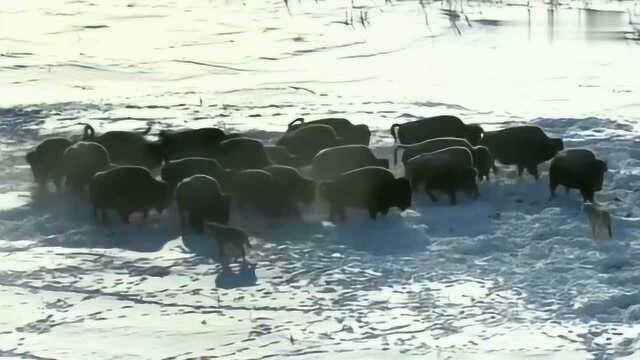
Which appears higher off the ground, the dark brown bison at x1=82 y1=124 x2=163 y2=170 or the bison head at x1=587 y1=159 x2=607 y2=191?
the dark brown bison at x1=82 y1=124 x2=163 y2=170

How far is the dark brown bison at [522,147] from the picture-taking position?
11016 mm

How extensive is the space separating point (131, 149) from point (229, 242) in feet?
11.3

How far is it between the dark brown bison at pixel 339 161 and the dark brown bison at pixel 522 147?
1.25m

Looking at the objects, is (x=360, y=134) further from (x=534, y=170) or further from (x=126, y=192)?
(x=126, y=192)

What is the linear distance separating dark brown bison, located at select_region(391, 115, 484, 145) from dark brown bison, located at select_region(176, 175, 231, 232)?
3.06 meters

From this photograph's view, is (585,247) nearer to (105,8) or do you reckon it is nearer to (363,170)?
(363,170)

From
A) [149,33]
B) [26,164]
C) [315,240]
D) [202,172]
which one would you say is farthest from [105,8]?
[315,240]

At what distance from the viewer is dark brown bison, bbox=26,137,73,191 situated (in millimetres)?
10727

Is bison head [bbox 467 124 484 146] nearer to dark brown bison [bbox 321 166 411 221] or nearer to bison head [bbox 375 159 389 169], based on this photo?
bison head [bbox 375 159 389 169]

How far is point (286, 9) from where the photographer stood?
24.3 meters

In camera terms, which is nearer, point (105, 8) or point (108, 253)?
point (108, 253)

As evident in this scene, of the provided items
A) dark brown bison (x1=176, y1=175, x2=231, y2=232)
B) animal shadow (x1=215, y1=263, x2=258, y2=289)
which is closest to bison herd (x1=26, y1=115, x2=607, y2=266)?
dark brown bison (x1=176, y1=175, x2=231, y2=232)

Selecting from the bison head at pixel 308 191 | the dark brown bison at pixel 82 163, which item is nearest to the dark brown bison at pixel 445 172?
the bison head at pixel 308 191

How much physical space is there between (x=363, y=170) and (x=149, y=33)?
495 inches
